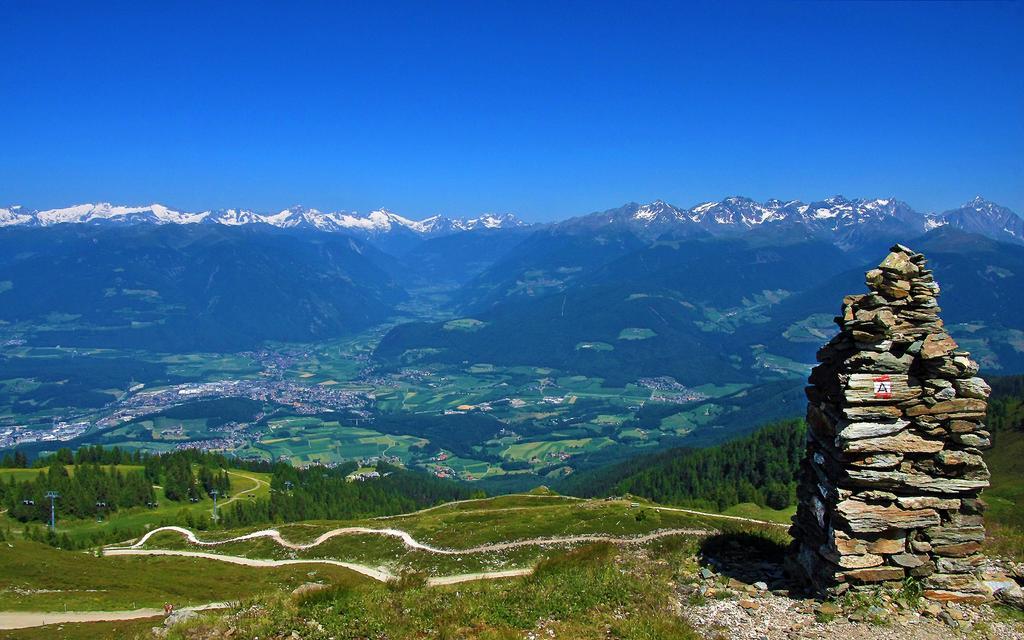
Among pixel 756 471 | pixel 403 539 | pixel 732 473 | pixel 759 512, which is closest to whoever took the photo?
pixel 403 539

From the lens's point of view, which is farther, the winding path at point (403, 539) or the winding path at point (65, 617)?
the winding path at point (403, 539)

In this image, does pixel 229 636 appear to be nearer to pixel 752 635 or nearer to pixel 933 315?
pixel 752 635

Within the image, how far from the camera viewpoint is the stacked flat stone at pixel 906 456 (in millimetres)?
19922

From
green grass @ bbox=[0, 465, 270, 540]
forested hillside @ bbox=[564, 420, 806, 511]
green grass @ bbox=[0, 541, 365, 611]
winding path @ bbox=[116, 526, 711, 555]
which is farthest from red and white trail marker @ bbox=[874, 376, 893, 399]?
green grass @ bbox=[0, 465, 270, 540]

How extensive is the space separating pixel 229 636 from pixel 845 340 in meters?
22.7

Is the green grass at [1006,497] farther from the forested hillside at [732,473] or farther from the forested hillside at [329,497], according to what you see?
the forested hillside at [329,497]

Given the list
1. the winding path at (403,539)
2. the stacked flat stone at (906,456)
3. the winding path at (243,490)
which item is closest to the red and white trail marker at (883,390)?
the stacked flat stone at (906,456)

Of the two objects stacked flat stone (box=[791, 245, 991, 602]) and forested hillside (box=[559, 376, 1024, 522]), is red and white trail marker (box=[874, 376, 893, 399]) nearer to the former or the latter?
stacked flat stone (box=[791, 245, 991, 602])

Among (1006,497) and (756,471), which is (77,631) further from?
(756,471)

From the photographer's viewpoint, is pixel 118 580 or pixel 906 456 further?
pixel 118 580

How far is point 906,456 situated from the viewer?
67.1 ft

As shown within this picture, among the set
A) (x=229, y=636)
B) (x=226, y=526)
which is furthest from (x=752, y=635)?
(x=226, y=526)

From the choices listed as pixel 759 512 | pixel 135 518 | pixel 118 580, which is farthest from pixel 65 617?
pixel 135 518

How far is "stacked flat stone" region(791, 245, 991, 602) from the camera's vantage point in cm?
1992
